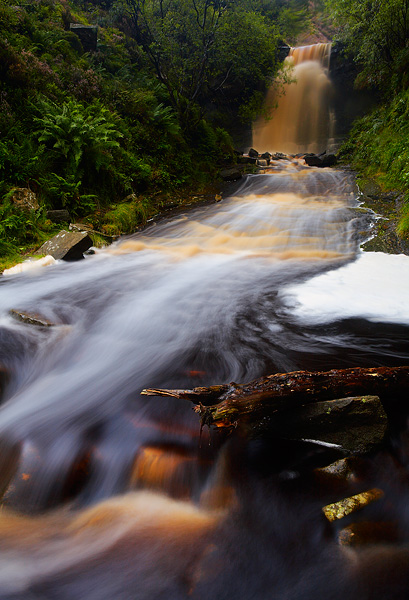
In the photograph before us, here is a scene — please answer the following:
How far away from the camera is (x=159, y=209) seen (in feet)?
34.1

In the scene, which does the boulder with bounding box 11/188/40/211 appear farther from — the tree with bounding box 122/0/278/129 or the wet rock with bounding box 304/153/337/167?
the wet rock with bounding box 304/153/337/167

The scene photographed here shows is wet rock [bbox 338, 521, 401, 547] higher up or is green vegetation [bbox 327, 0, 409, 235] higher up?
green vegetation [bbox 327, 0, 409, 235]

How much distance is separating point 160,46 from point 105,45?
3502mm

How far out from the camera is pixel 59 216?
735cm

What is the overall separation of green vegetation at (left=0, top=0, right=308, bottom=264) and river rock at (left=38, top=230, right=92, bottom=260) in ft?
1.16

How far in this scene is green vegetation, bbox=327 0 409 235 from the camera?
34.4 ft

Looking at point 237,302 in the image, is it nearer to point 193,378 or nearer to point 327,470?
point 193,378

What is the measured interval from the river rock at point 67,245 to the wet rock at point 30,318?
2.27 m

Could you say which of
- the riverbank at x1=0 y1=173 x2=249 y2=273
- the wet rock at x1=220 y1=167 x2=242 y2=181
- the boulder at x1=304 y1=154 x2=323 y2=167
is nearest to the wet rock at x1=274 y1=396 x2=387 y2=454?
the riverbank at x1=0 y1=173 x2=249 y2=273

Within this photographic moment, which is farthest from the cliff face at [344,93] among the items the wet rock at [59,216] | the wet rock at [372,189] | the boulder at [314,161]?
the wet rock at [59,216]

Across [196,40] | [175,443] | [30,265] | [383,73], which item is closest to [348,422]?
[175,443]

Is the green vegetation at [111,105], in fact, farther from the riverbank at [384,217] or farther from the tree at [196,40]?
the riverbank at [384,217]

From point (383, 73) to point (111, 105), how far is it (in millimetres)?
12462

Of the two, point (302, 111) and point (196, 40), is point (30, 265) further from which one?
point (302, 111)
